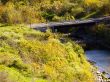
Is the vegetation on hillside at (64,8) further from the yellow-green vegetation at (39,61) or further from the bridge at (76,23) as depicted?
the yellow-green vegetation at (39,61)

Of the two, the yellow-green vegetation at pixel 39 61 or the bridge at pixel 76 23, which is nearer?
the yellow-green vegetation at pixel 39 61

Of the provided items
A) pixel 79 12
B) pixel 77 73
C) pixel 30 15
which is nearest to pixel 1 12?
pixel 30 15

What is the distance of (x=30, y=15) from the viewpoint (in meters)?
87.5

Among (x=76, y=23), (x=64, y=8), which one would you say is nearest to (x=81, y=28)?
(x=76, y=23)

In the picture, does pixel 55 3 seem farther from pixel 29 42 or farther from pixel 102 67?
pixel 29 42

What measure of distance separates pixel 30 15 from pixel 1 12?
6.10 metres

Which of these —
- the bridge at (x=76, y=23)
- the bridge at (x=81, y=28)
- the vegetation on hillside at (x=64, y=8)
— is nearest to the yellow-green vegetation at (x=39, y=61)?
the bridge at (x=81, y=28)

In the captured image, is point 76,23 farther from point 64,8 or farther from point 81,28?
point 64,8

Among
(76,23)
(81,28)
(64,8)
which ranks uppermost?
(76,23)

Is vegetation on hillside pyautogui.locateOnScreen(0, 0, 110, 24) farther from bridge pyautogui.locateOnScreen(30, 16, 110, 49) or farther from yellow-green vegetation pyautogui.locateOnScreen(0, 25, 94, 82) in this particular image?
yellow-green vegetation pyautogui.locateOnScreen(0, 25, 94, 82)

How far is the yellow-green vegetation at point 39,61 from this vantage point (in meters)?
36.2

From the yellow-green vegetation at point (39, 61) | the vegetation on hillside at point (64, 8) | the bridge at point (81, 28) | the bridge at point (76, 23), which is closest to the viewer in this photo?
the yellow-green vegetation at point (39, 61)

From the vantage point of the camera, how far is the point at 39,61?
137 ft

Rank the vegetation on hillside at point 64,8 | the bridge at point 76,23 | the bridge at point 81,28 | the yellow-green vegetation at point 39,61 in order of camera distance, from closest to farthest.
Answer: the yellow-green vegetation at point 39,61
the bridge at point 81,28
the bridge at point 76,23
the vegetation on hillside at point 64,8
